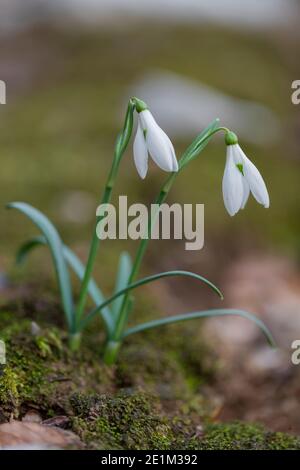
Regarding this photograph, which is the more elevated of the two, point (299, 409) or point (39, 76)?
point (39, 76)

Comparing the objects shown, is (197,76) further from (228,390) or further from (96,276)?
(228,390)

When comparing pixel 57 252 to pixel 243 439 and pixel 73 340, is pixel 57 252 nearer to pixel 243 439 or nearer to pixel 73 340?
pixel 73 340

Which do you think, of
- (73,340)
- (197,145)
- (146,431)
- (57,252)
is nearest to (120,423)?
(146,431)

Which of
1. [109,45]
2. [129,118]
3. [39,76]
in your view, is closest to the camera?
[129,118]

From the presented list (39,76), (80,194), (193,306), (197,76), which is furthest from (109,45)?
(193,306)

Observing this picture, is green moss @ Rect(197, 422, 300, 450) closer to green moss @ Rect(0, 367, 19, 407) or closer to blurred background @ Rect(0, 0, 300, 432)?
blurred background @ Rect(0, 0, 300, 432)

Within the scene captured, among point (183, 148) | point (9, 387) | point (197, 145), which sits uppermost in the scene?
point (183, 148)

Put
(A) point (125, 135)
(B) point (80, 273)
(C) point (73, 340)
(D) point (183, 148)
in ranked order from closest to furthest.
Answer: (A) point (125, 135) → (C) point (73, 340) → (B) point (80, 273) → (D) point (183, 148)
